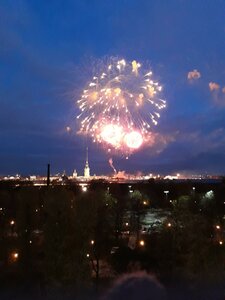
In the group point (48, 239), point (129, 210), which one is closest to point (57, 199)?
point (48, 239)

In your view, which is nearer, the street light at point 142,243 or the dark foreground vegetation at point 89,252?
the dark foreground vegetation at point 89,252

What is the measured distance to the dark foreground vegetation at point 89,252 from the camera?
846 inches

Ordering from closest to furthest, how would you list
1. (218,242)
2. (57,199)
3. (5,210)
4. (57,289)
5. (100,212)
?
(57,289) → (57,199) → (218,242) → (100,212) → (5,210)

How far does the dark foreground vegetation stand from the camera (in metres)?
21.5

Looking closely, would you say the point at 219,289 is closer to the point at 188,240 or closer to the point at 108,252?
the point at 188,240

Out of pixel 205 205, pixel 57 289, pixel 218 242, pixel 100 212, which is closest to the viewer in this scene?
pixel 57 289

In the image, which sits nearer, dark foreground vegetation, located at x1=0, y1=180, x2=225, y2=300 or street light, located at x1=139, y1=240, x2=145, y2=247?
dark foreground vegetation, located at x1=0, y1=180, x2=225, y2=300

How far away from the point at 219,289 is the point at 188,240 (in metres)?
4.10

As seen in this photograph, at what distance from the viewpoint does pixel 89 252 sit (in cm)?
2250

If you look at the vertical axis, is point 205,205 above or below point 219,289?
above

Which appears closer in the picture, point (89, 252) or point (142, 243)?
point (89, 252)

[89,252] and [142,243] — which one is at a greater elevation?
[89,252]

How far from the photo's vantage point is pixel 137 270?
25.8 metres

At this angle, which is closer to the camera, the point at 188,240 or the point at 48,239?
the point at 48,239
